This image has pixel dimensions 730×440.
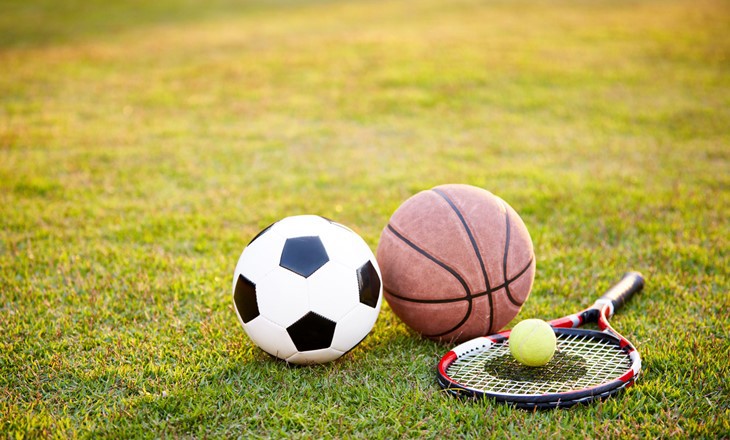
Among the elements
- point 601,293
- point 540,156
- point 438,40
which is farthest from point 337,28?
point 601,293

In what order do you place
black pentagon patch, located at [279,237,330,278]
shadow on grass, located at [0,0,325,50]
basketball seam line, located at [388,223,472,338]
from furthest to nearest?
shadow on grass, located at [0,0,325,50], basketball seam line, located at [388,223,472,338], black pentagon patch, located at [279,237,330,278]

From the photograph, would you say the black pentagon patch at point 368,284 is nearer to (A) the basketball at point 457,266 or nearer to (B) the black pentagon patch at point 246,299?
(A) the basketball at point 457,266

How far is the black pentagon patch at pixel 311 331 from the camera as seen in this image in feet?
11.3

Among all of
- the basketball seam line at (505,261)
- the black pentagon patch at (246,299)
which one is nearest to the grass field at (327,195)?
the black pentagon patch at (246,299)

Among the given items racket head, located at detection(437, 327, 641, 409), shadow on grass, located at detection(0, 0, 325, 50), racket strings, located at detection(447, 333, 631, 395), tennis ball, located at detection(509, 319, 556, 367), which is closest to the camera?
racket head, located at detection(437, 327, 641, 409)

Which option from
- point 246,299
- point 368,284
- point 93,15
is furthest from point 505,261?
point 93,15

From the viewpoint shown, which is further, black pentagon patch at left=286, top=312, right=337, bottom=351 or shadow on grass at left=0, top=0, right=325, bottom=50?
shadow on grass at left=0, top=0, right=325, bottom=50

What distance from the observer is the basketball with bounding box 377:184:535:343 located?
371cm

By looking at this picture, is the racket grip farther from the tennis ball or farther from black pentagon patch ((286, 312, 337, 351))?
black pentagon patch ((286, 312, 337, 351))

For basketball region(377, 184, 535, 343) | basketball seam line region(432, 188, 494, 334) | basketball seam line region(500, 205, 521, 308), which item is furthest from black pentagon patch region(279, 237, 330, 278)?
basketball seam line region(500, 205, 521, 308)

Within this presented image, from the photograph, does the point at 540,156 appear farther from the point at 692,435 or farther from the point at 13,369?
the point at 13,369

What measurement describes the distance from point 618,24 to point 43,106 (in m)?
14.1

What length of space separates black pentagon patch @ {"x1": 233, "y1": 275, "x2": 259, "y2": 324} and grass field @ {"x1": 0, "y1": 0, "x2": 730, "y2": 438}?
317mm

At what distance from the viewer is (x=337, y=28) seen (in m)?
17.3
